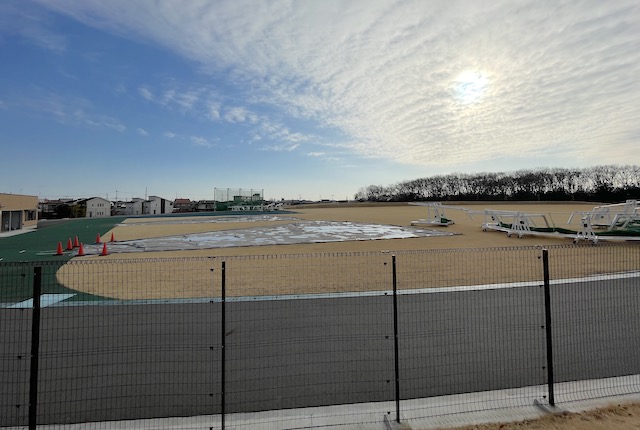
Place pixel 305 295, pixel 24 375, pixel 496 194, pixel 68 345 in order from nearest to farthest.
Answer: pixel 24 375 < pixel 68 345 < pixel 305 295 < pixel 496 194

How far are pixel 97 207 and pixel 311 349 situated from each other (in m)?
102

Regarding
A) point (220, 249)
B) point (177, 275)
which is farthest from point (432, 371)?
point (220, 249)

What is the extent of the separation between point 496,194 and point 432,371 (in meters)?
117

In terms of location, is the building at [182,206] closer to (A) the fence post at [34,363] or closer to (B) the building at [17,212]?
(B) the building at [17,212]

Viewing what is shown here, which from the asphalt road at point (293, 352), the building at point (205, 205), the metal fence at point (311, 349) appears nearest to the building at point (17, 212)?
the metal fence at point (311, 349)

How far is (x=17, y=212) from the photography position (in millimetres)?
34438

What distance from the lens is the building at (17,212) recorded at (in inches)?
1228

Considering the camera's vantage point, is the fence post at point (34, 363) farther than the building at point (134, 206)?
No

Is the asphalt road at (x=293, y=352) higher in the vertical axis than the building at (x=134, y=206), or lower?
lower

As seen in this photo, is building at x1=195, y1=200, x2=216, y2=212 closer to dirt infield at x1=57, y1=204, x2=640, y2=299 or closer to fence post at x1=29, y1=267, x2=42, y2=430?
dirt infield at x1=57, y1=204, x2=640, y2=299

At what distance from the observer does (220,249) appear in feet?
53.8

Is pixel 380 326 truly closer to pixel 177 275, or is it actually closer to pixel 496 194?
pixel 177 275

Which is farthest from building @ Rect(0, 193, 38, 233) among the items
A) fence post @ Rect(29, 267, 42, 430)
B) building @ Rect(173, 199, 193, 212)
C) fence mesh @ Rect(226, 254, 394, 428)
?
building @ Rect(173, 199, 193, 212)

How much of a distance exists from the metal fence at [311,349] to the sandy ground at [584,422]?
31cm
